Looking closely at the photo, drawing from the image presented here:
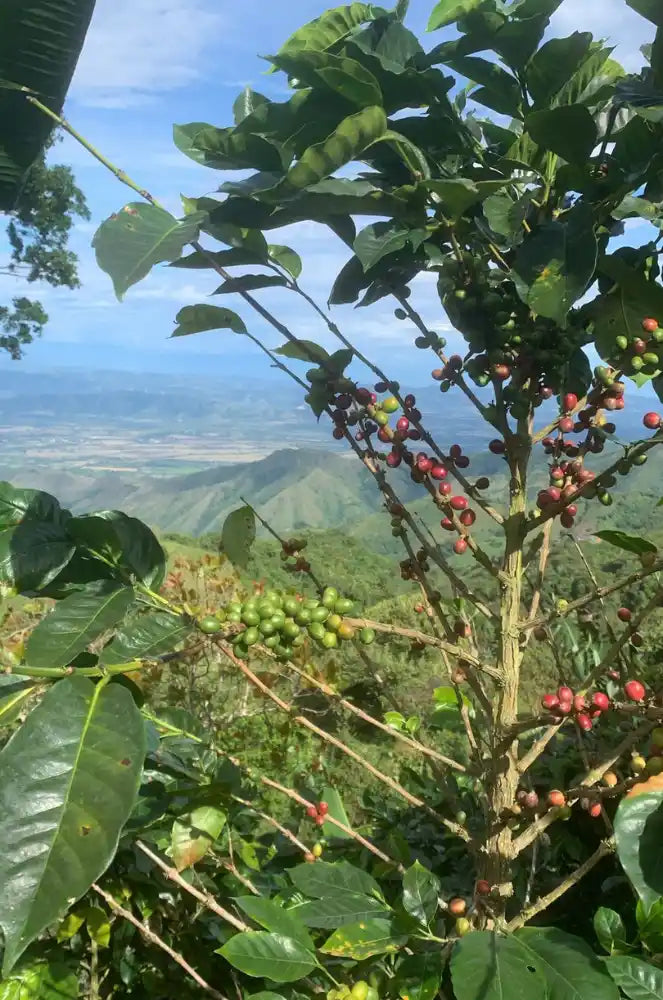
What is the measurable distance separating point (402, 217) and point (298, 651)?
2.52 metres

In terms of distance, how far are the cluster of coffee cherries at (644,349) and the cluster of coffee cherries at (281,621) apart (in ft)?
1.44

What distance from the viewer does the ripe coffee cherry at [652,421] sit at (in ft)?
3.12

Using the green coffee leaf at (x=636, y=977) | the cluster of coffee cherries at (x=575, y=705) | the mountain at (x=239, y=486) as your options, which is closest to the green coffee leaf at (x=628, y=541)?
the cluster of coffee cherries at (x=575, y=705)

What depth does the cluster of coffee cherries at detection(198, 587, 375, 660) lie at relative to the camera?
0.76m

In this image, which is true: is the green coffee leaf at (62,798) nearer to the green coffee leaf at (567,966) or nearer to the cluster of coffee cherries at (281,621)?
the cluster of coffee cherries at (281,621)

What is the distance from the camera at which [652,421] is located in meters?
0.96

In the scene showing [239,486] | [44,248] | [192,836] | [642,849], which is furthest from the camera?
[239,486]

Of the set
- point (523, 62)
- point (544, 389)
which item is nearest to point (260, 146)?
point (523, 62)

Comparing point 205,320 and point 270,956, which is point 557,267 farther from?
point 270,956

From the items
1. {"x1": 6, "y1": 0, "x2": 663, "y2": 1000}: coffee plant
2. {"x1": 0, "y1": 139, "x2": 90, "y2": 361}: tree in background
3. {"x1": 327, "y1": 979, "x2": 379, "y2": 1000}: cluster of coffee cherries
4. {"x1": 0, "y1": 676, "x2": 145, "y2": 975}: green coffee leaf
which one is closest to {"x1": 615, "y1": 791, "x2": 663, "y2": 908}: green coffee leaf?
{"x1": 6, "y1": 0, "x2": 663, "y2": 1000}: coffee plant

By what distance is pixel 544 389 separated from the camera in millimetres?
990

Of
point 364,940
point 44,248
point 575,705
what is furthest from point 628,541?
point 44,248

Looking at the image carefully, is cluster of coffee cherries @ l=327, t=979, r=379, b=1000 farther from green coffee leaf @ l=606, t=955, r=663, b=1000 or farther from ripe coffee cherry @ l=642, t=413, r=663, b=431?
ripe coffee cherry @ l=642, t=413, r=663, b=431

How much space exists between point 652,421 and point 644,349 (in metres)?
0.16
